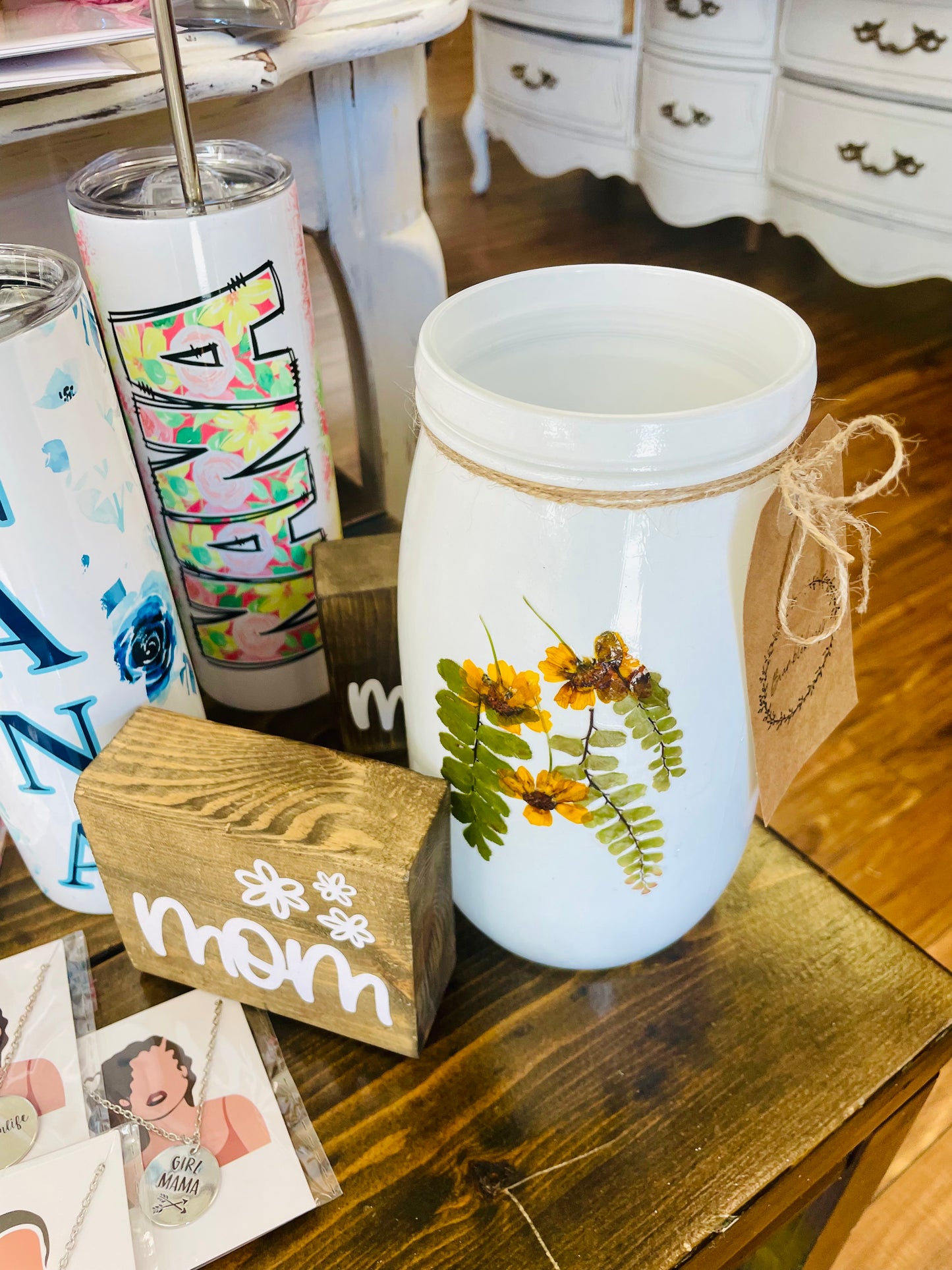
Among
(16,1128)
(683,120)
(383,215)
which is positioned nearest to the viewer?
(16,1128)

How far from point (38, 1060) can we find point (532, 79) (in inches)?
87.9

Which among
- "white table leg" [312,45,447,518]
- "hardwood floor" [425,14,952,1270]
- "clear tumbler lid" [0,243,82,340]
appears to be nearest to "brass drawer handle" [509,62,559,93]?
"hardwood floor" [425,14,952,1270]

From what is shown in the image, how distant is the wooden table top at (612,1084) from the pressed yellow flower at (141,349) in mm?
263

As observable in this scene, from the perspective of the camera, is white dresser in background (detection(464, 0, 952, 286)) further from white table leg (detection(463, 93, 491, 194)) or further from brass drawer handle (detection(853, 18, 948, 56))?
white table leg (detection(463, 93, 491, 194))

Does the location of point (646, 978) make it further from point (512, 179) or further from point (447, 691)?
point (512, 179)

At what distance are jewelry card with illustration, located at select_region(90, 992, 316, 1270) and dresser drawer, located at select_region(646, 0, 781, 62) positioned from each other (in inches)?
67.9

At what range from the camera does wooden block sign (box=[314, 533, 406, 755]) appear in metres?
0.46

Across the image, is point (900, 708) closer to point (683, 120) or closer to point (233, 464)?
point (233, 464)

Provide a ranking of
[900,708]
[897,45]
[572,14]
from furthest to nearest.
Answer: [572,14] < [897,45] < [900,708]

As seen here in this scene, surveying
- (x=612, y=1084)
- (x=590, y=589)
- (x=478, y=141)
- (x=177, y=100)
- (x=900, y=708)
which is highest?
(x=177, y=100)

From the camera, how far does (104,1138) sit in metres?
0.37

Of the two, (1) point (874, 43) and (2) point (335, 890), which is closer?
(2) point (335, 890)

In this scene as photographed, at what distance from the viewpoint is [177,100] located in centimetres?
38

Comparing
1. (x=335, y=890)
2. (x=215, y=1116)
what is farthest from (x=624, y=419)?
(x=215, y=1116)
